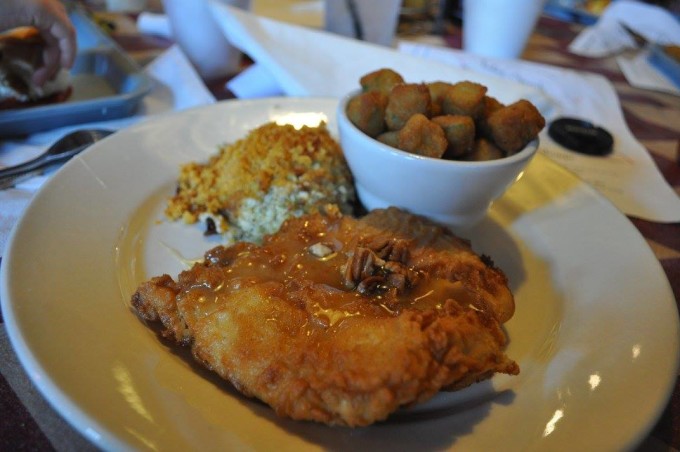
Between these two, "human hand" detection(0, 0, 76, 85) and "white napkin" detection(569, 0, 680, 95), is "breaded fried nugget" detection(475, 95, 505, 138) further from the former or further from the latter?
"white napkin" detection(569, 0, 680, 95)

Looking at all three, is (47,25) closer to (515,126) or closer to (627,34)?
(515,126)

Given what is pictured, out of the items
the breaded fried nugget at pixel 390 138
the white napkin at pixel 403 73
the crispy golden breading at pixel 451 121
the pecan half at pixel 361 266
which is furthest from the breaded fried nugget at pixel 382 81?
the white napkin at pixel 403 73

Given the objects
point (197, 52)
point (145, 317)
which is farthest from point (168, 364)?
point (197, 52)

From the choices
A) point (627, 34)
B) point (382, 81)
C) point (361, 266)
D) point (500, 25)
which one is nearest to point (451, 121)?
point (382, 81)

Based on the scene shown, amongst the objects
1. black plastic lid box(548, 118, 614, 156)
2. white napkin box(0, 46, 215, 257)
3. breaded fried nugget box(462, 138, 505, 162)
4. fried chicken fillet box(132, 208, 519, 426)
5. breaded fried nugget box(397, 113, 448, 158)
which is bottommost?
white napkin box(0, 46, 215, 257)

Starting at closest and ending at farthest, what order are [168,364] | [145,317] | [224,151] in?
[168,364], [145,317], [224,151]

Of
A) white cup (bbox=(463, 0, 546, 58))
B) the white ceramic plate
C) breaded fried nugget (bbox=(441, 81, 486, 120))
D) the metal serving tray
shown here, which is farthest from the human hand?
white cup (bbox=(463, 0, 546, 58))

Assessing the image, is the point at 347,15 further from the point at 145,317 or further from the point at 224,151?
the point at 145,317
